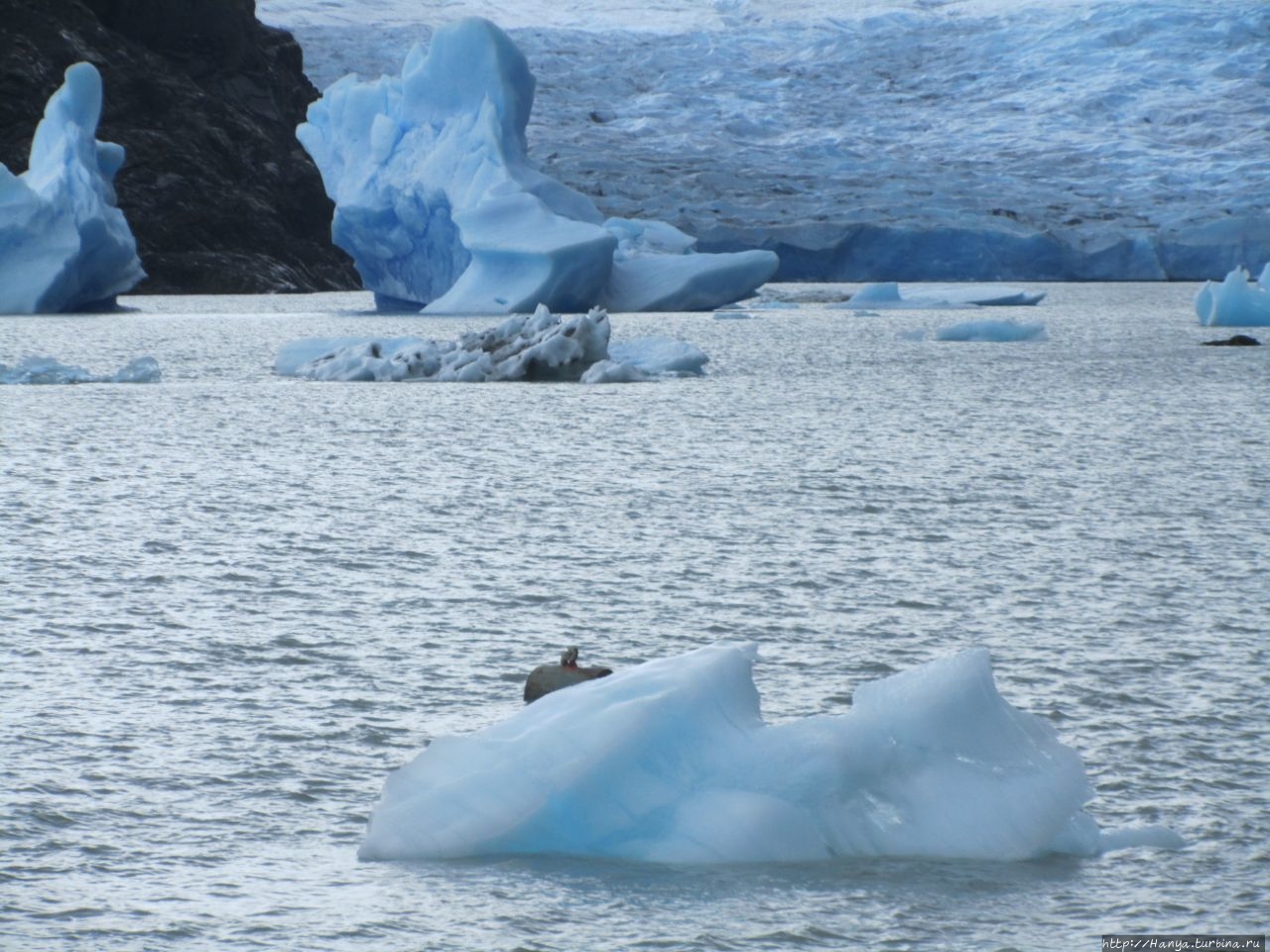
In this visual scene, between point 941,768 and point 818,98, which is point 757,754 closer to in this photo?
point 941,768

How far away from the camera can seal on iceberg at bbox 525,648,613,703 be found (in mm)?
4012

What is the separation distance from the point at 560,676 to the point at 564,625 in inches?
40.6

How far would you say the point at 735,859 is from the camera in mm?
3023

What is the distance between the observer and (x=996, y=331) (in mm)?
21734

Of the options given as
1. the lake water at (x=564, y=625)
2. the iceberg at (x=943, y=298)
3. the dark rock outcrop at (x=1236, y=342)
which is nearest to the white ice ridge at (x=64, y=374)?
the lake water at (x=564, y=625)

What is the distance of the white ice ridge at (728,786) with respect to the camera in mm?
3035

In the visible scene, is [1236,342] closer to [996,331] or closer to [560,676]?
[996,331]

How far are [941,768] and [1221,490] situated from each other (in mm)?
5332

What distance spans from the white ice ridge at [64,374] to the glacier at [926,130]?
2510 centimetres

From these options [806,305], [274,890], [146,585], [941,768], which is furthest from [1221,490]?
[806,305]

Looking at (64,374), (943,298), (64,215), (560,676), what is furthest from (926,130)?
(560,676)

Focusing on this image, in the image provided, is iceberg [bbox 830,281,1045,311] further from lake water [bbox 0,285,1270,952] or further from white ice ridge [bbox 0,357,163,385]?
lake water [bbox 0,285,1270,952]

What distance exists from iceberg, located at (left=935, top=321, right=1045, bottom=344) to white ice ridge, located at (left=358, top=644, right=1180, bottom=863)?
61.9 ft

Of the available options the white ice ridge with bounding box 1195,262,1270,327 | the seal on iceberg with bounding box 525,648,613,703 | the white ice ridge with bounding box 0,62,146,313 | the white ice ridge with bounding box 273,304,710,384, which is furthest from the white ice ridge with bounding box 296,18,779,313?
the seal on iceberg with bounding box 525,648,613,703
